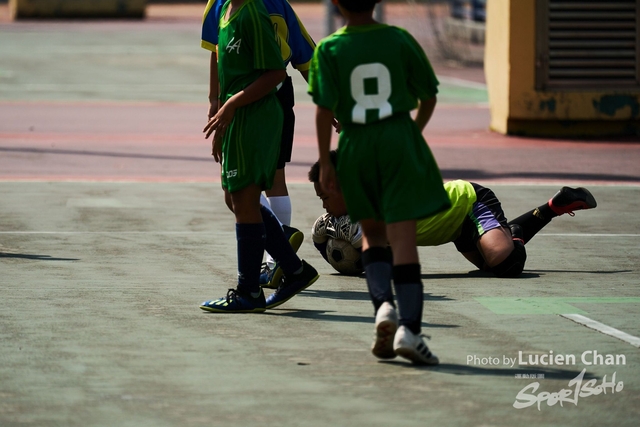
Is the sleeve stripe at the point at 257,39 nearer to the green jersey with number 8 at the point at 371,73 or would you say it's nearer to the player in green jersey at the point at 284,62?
the player in green jersey at the point at 284,62

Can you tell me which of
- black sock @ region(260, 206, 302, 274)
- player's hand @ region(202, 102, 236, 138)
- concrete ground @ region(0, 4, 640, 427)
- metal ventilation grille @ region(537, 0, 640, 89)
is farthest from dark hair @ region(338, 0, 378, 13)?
metal ventilation grille @ region(537, 0, 640, 89)

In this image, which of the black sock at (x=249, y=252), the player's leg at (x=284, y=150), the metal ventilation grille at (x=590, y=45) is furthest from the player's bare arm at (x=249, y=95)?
the metal ventilation grille at (x=590, y=45)

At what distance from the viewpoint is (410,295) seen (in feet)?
18.3

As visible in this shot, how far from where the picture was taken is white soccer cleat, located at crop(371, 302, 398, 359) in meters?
5.55

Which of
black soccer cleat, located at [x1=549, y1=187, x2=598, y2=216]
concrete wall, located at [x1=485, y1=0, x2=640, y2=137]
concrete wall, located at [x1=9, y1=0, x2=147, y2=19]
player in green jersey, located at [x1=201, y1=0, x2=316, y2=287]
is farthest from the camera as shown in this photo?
concrete wall, located at [x1=9, y1=0, x2=147, y2=19]

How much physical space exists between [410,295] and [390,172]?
0.55 metres

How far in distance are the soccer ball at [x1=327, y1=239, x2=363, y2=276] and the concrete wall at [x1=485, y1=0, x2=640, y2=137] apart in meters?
10.3

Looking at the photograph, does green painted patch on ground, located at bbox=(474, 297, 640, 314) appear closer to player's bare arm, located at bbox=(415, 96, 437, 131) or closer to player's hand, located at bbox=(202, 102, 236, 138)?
player's bare arm, located at bbox=(415, 96, 437, 131)

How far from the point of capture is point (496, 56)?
1884cm

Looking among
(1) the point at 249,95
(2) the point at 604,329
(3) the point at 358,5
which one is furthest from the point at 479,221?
(3) the point at 358,5

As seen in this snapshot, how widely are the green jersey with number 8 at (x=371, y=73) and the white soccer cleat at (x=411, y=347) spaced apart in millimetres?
955

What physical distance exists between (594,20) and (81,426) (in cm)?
1482

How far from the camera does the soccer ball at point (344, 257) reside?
26.4ft

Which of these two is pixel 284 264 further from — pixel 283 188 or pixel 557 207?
pixel 557 207
